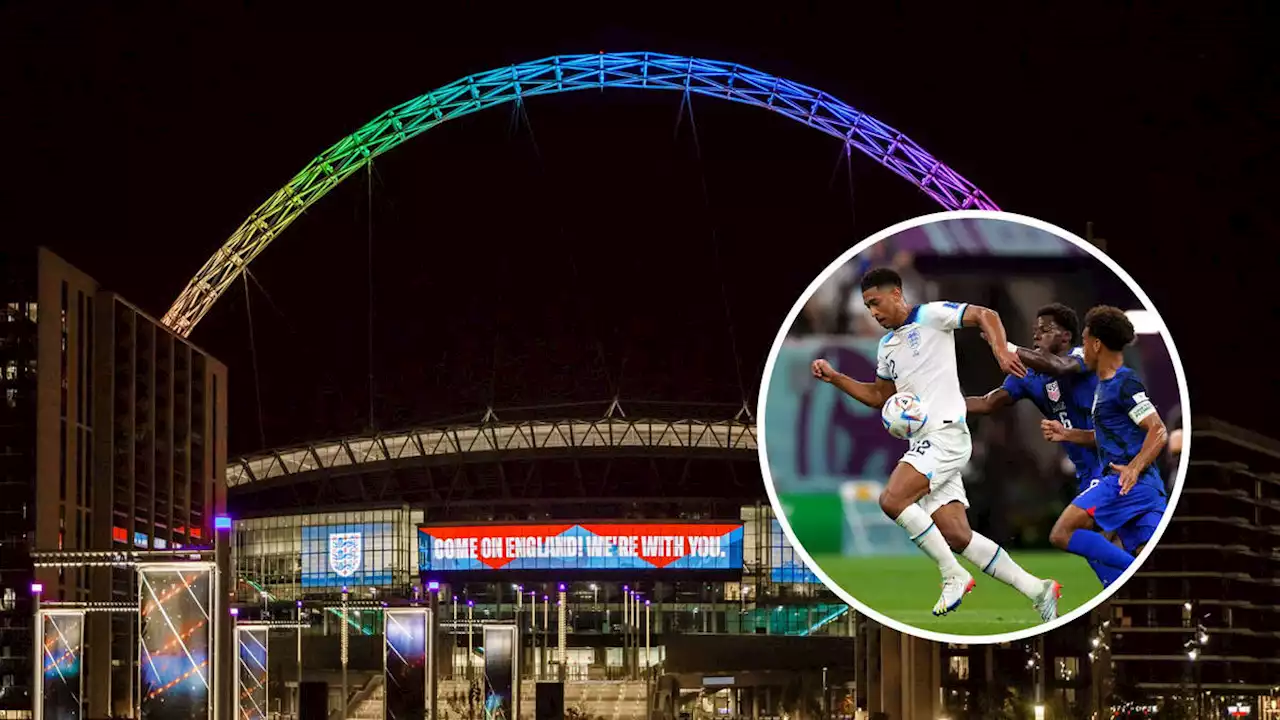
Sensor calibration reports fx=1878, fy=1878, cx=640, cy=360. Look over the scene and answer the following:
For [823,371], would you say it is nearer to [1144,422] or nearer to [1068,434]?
[1068,434]

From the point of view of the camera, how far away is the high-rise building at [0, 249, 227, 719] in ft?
342

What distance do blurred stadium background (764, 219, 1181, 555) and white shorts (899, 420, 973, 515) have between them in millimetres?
55

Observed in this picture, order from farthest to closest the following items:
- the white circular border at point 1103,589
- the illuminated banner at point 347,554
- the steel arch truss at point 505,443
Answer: the illuminated banner at point 347,554 → the steel arch truss at point 505,443 → the white circular border at point 1103,589

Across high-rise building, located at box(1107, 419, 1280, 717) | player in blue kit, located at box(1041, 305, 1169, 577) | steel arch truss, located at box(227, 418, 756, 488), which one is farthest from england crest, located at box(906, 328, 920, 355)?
high-rise building, located at box(1107, 419, 1280, 717)

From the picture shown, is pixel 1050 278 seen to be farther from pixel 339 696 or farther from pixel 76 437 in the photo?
pixel 339 696

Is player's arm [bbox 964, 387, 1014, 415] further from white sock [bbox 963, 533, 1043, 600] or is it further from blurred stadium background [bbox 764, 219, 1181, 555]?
white sock [bbox 963, 533, 1043, 600]

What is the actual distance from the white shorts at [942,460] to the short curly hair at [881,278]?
68cm

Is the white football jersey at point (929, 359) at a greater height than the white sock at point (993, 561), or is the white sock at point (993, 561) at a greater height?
the white football jersey at point (929, 359)

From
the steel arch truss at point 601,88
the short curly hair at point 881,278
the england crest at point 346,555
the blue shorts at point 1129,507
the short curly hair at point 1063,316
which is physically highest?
the steel arch truss at point 601,88

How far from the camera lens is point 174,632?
39.8m

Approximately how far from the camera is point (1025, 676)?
129500 mm

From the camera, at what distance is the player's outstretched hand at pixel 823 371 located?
325 inches

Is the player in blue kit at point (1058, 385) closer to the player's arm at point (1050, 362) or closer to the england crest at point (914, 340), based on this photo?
the player's arm at point (1050, 362)

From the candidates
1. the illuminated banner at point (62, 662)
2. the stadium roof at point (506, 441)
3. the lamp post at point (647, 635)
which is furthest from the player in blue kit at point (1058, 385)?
the lamp post at point (647, 635)
